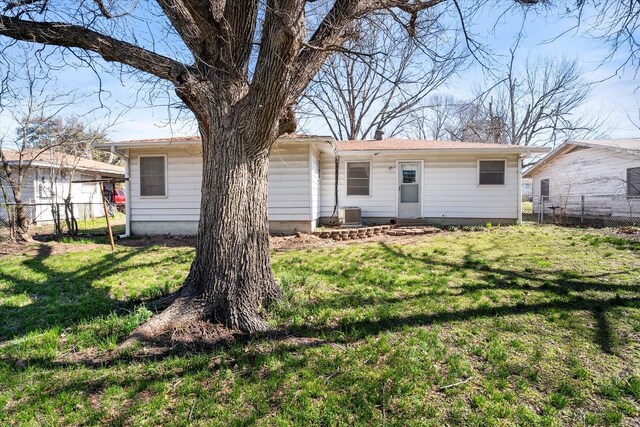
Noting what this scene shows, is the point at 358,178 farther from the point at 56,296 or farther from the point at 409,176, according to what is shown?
the point at 56,296

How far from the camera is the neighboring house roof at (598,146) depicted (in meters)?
11.9

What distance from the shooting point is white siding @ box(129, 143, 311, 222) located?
948 centimetres

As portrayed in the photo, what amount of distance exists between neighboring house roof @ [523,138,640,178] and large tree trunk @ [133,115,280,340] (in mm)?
13999

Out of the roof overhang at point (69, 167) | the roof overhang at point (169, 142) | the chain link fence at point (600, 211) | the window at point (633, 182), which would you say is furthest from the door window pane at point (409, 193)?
the roof overhang at point (69, 167)

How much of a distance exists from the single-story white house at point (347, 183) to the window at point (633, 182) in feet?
17.1

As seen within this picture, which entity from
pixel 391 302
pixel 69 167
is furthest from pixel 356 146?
pixel 69 167

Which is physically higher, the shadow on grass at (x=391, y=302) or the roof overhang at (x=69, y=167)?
the roof overhang at (x=69, y=167)

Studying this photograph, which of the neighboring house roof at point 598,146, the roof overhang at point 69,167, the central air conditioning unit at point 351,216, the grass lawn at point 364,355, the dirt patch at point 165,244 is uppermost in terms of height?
the neighboring house roof at point 598,146

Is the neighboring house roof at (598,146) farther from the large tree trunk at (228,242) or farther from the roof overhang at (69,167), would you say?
the roof overhang at (69,167)

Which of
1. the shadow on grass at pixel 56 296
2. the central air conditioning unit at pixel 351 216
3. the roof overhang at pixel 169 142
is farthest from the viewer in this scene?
the central air conditioning unit at pixel 351 216

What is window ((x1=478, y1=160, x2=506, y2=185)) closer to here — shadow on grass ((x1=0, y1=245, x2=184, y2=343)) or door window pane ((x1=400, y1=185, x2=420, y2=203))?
door window pane ((x1=400, y1=185, x2=420, y2=203))

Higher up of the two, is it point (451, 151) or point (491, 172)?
point (451, 151)

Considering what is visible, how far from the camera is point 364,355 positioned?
292 centimetres

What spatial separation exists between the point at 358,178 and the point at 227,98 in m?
8.20
